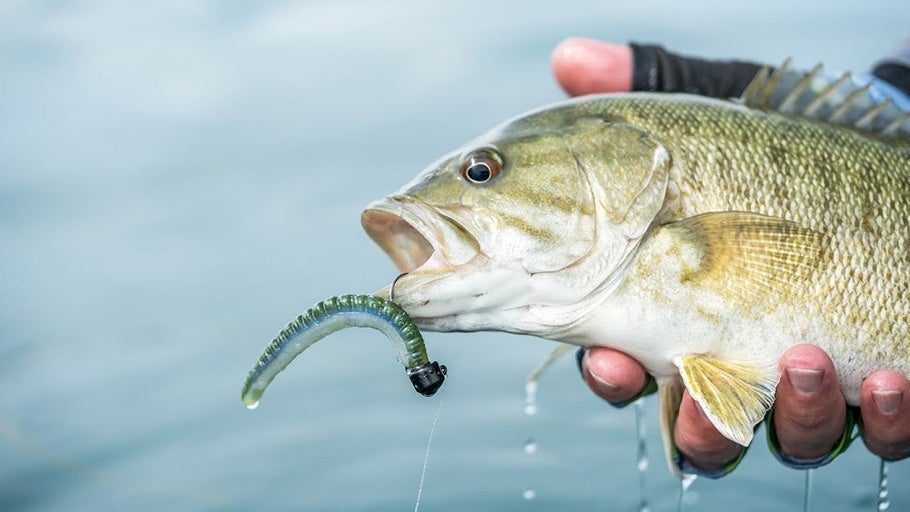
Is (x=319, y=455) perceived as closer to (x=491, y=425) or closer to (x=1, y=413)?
(x=491, y=425)

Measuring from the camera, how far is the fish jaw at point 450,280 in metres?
2.48

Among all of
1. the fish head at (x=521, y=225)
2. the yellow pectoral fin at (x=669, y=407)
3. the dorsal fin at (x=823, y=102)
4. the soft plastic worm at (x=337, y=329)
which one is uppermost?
the dorsal fin at (x=823, y=102)

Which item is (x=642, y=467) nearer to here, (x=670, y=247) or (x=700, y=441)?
(x=700, y=441)

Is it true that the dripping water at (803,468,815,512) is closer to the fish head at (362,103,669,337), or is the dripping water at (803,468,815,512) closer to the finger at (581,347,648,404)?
the finger at (581,347,648,404)

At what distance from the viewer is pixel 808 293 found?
2600 mm

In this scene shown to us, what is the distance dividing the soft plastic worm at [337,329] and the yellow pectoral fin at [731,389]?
70 cm

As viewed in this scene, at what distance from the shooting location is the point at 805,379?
2639 millimetres

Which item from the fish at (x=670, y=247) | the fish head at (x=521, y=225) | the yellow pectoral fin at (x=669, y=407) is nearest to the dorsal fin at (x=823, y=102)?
the fish at (x=670, y=247)

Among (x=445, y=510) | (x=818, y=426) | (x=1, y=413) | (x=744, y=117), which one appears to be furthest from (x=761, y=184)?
(x=1, y=413)

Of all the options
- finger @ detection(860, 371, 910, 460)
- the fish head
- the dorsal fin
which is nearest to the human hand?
finger @ detection(860, 371, 910, 460)

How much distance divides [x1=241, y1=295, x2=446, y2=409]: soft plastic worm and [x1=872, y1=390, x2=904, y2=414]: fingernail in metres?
1.25

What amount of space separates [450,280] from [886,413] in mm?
1298

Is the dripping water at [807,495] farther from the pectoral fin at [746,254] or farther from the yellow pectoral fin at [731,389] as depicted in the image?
the pectoral fin at [746,254]

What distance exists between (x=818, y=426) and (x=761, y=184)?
75 centimetres
